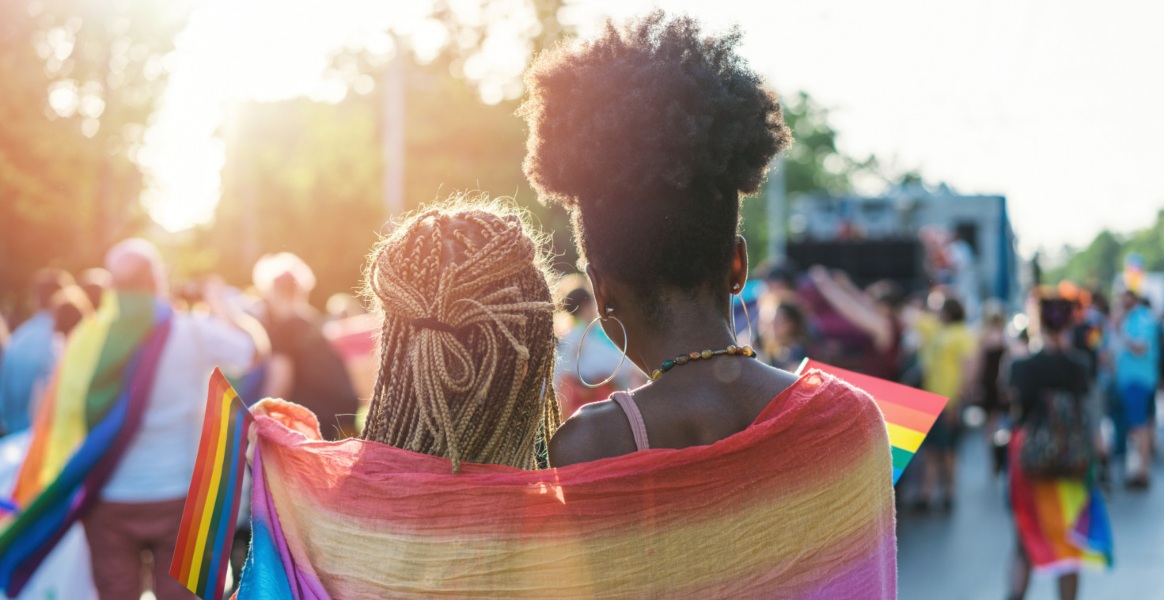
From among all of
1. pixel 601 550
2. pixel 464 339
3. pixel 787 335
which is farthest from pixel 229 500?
pixel 787 335

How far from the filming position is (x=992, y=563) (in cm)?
820

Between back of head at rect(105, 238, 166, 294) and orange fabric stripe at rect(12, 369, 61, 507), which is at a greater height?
back of head at rect(105, 238, 166, 294)

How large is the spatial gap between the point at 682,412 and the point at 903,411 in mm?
797

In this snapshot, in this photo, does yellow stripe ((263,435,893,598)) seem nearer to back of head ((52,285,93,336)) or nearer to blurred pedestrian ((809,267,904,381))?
back of head ((52,285,93,336))

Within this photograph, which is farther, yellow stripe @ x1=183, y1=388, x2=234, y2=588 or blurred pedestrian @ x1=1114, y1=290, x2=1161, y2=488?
blurred pedestrian @ x1=1114, y1=290, x2=1161, y2=488

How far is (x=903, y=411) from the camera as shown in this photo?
2.65 meters

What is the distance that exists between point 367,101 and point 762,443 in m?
30.9

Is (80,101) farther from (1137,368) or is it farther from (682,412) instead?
(682,412)

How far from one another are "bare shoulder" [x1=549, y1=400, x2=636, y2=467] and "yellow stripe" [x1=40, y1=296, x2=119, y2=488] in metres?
3.41

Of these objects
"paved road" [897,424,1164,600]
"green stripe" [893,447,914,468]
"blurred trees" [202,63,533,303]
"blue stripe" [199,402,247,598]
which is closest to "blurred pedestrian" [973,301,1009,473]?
"paved road" [897,424,1164,600]

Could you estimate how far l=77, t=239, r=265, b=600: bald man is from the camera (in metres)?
4.71

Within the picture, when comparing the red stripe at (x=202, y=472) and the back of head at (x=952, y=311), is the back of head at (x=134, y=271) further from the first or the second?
the back of head at (x=952, y=311)

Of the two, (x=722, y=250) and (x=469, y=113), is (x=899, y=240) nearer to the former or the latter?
(x=469, y=113)

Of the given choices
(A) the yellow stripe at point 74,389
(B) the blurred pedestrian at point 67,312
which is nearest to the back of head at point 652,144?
(A) the yellow stripe at point 74,389
